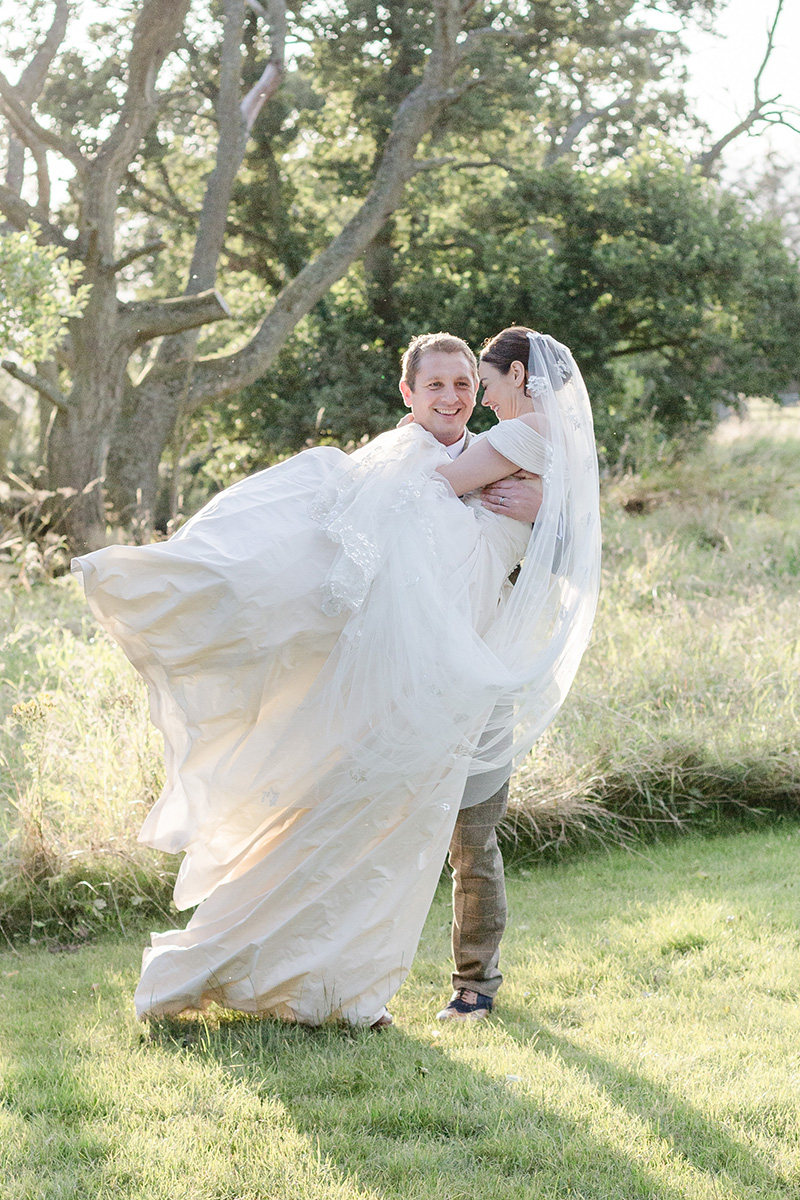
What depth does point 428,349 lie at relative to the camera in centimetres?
344

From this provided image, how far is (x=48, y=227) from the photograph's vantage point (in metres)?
11.3

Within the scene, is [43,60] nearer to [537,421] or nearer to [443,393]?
[443,393]

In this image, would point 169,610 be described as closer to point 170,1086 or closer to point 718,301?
point 170,1086

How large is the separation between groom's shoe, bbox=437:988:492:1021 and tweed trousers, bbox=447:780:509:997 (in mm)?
18

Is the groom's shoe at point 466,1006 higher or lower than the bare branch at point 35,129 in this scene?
lower

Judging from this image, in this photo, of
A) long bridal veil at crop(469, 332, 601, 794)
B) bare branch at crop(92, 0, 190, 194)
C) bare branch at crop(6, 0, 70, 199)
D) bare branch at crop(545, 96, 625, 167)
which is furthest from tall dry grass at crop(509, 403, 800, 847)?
bare branch at crop(545, 96, 625, 167)

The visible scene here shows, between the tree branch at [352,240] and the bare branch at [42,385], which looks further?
the tree branch at [352,240]

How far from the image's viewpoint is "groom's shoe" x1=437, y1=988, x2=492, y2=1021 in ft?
11.0

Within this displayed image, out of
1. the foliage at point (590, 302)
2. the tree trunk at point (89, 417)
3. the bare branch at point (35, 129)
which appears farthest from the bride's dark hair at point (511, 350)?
the foliage at point (590, 302)

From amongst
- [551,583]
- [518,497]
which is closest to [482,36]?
[518,497]

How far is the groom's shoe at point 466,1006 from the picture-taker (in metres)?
3.35

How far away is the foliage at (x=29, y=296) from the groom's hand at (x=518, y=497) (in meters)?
4.46

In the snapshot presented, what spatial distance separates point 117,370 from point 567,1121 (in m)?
10.2

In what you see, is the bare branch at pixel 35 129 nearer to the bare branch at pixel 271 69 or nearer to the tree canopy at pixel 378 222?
the tree canopy at pixel 378 222
